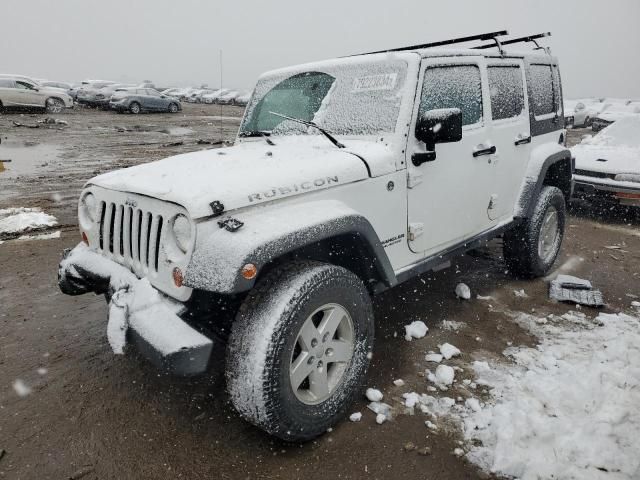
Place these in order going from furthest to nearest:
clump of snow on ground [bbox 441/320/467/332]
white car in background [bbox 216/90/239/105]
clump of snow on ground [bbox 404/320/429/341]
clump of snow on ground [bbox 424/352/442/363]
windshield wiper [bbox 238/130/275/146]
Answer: white car in background [bbox 216/90/239/105], clump of snow on ground [bbox 441/320/467/332], clump of snow on ground [bbox 404/320/429/341], windshield wiper [bbox 238/130/275/146], clump of snow on ground [bbox 424/352/442/363]

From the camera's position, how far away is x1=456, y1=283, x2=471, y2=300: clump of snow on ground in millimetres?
4305

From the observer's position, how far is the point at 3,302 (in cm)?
420

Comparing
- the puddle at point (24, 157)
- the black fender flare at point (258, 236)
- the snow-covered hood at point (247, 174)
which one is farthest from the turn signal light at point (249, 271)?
the puddle at point (24, 157)

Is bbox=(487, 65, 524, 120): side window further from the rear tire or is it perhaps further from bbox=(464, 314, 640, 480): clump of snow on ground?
bbox=(464, 314, 640, 480): clump of snow on ground

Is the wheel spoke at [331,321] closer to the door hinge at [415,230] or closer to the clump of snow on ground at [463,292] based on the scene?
the door hinge at [415,230]

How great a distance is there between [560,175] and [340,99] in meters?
2.83

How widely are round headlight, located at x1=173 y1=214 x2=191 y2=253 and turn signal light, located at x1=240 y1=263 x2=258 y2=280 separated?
Result: 35 centimetres

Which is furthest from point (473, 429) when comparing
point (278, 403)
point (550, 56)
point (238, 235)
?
point (550, 56)

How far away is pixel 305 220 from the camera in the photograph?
2.34 metres

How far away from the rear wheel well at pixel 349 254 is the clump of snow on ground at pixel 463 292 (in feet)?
5.57

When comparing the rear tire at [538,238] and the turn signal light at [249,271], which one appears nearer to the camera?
the turn signal light at [249,271]

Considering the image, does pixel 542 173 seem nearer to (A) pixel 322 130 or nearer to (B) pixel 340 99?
(B) pixel 340 99

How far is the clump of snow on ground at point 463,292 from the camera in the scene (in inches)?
169

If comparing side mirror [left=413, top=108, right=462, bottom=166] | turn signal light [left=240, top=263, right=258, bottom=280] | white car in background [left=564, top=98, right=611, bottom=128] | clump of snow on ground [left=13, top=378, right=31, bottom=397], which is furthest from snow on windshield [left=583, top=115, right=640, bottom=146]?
white car in background [left=564, top=98, right=611, bottom=128]
